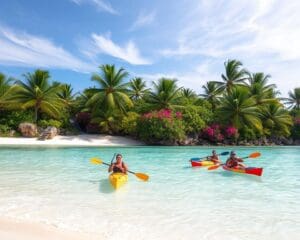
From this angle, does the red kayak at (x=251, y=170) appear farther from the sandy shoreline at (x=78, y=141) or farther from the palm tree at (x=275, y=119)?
the palm tree at (x=275, y=119)

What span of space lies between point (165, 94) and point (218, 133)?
22.2ft

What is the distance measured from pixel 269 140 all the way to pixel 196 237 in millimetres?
32836

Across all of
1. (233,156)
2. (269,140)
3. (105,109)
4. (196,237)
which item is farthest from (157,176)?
(269,140)

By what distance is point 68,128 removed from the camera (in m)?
31.8

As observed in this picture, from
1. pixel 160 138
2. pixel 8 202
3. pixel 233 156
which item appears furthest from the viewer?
pixel 160 138

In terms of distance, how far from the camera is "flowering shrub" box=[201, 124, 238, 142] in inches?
1227

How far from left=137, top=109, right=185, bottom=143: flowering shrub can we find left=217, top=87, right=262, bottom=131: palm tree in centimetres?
557

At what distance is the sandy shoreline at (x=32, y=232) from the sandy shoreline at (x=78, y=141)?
2179 centimetres

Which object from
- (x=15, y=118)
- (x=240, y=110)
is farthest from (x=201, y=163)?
(x=15, y=118)

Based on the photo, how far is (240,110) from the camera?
1235 inches

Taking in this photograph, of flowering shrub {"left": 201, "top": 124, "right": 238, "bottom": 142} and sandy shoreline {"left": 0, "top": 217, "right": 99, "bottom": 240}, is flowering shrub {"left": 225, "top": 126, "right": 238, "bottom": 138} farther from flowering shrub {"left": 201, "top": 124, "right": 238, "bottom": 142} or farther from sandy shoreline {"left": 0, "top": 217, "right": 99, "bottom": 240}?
sandy shoreline {"left": 0, "top": 217, "right": 99, "bottom": 240}

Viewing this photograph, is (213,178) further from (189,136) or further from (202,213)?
(189,136)

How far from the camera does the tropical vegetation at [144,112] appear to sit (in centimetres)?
2945

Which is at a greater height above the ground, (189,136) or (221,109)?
(221,109)
